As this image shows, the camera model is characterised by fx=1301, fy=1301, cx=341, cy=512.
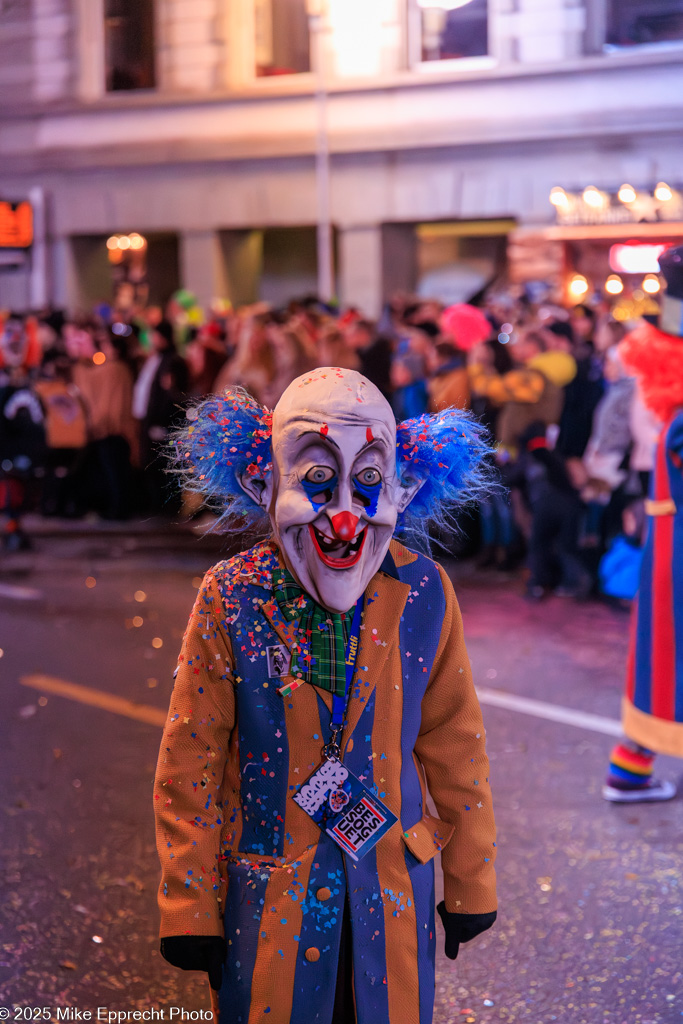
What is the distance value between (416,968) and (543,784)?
294 cm

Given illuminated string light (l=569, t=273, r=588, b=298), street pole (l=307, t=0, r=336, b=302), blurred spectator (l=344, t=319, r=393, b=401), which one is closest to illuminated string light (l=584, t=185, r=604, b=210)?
illuminated string light (l=569, t=273, r=588, b=298)

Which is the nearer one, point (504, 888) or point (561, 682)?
point (504, 888)

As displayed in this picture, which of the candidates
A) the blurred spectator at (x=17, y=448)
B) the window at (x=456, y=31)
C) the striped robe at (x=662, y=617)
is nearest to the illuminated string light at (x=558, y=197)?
the window at (x=456, y=31)

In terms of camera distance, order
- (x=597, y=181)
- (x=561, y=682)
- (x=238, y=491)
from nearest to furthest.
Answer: (x=238, y=491) < (x=561, y=682) < (x=597, y=181)

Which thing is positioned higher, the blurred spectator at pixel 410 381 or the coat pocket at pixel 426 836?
the blurred spectator at pixel 410 381

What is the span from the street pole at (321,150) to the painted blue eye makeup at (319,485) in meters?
16.8

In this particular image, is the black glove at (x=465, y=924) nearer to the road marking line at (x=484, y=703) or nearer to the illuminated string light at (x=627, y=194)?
the road marking line at (x=484, y=703)

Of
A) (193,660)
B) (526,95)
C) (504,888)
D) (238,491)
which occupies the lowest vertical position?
(504,888)

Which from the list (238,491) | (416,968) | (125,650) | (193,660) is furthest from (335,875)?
(125,650)

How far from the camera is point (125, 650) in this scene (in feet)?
24.2

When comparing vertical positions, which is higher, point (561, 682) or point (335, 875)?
point (335, 875)

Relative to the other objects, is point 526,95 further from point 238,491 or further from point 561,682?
point 238,491

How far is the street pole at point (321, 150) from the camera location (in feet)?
64.0

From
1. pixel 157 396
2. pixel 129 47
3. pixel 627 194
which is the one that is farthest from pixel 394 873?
pixel 129 47
